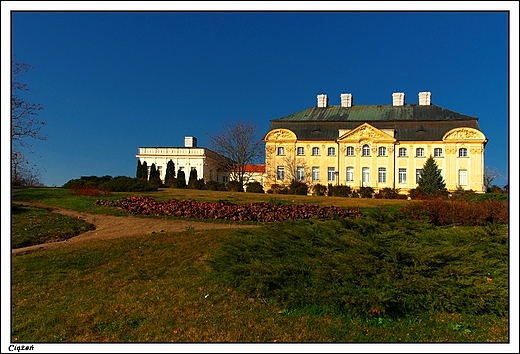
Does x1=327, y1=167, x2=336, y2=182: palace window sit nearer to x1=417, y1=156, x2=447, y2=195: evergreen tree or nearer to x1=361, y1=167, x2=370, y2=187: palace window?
x1=361, y1=167, x2=370, y2=187: palace window

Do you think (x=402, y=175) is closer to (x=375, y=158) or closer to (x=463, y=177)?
(x=375, y=158)

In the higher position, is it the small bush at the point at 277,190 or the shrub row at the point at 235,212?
the small bush at the point at 277,190

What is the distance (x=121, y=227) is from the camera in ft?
37.4

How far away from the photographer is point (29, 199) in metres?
18.5

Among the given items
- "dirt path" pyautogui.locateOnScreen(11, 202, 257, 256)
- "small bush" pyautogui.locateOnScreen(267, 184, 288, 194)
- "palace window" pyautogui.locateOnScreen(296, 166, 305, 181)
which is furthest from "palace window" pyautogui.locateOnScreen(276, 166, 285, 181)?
"dirt path" pyautogui.locateOnScreen(11, 202, 257, 256)

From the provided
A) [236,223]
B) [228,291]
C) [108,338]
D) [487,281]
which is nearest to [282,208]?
[236,223]

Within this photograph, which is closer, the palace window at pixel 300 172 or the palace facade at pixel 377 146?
the palace facade at pixel 377 146

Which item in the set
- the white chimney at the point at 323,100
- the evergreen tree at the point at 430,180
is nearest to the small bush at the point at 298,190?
the evergreen tree at the point at 430,180

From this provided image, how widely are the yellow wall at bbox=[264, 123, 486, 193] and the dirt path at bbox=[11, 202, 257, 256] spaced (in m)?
33.1

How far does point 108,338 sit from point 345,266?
3.14 metres

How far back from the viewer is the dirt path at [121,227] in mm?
9398

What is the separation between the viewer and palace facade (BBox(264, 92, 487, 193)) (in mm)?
42781

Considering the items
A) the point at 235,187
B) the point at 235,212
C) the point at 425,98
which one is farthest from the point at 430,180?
the point at 235,212

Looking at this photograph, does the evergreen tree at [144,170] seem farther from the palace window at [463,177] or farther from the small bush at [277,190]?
the palace window at [463,177]
